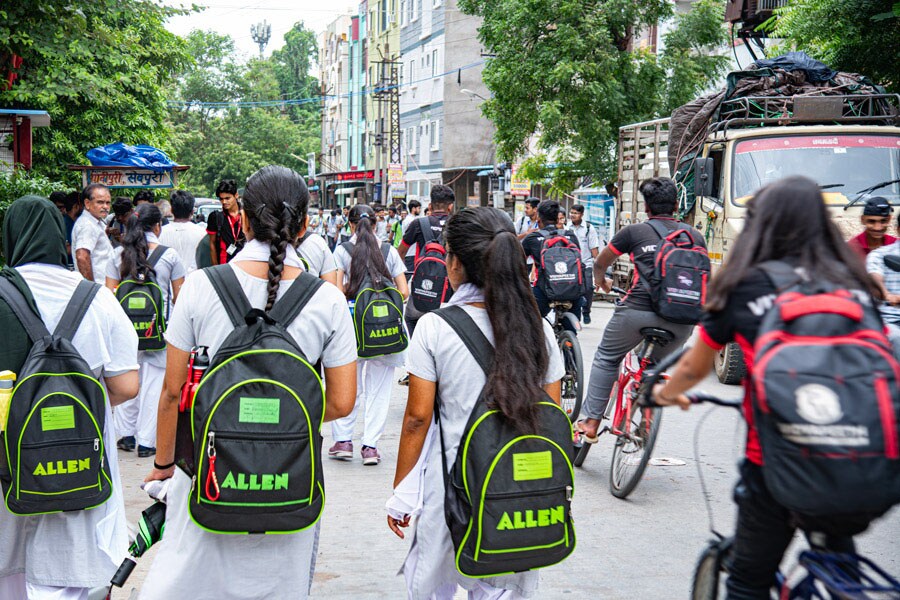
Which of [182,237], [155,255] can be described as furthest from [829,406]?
[182,237]

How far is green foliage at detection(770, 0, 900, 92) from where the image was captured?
15.1m

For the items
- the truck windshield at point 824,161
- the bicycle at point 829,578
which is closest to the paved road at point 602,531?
the bicycle at point 829,578

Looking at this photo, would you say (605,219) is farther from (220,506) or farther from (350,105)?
(350,105)

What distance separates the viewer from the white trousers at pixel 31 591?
3732mm

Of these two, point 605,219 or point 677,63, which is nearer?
point 677,63

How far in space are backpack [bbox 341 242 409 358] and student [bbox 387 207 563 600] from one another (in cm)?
407

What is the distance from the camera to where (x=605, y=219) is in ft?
85.8

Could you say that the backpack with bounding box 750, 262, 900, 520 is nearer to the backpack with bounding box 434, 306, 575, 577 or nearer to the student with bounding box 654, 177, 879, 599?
the student with bounding box 654, 177, 879, 599

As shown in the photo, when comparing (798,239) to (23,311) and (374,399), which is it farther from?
(374,399)

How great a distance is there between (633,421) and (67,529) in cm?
394

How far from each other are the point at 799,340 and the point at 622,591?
275 cm

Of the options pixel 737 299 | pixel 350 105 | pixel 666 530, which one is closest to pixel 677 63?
pixel 666 530

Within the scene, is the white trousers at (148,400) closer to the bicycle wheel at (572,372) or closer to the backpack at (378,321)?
the backpack at (378,321)

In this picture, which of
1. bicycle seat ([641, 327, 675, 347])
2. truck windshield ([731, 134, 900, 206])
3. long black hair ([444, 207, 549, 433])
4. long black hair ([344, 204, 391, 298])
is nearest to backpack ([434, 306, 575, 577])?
long black hair ([444, 207, 549, 433])
